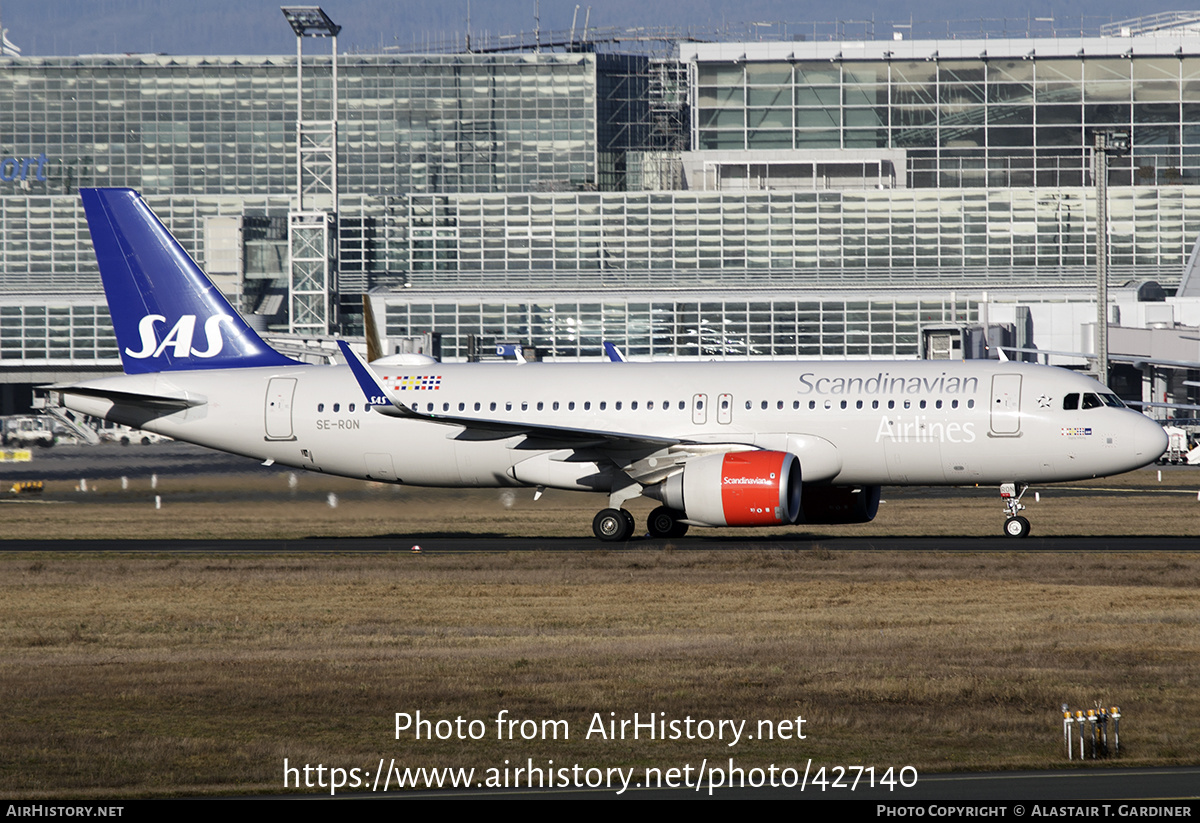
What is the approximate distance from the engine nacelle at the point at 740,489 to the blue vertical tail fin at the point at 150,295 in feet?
39.7

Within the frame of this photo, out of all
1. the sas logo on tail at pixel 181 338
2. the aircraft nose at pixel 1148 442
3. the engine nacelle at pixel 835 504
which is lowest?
the engine nacelle at pixel 835 504

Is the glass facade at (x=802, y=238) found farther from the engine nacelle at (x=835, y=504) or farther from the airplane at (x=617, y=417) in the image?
the airplane at (x=617, y=417)

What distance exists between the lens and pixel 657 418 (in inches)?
1259

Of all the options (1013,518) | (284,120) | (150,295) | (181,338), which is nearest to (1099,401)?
(1013,518)

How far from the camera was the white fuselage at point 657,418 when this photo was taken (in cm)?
3041

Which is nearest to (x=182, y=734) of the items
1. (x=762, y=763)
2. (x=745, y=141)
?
(x=762, y=763)

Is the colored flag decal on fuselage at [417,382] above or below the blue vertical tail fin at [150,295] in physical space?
below

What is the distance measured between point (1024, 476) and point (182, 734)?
21.5 m

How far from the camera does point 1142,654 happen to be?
17.3 metres

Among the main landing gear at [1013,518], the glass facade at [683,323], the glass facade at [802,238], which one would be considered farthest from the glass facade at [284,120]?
the main landing gear at [1013,518]

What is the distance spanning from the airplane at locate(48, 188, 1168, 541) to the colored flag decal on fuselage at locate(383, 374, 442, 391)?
4 cm

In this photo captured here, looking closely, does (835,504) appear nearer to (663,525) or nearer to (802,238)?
(663,525)

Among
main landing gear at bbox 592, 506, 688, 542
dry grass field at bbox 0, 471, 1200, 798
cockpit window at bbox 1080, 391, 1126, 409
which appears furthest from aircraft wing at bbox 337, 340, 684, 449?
cockpit window at bbox 1080, 391, 1126, 409

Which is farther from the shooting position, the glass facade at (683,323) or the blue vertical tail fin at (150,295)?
the glass facade at (683,323)
